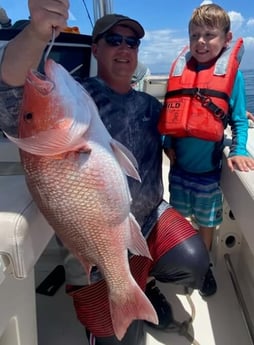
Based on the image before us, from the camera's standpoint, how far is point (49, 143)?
46.2 inches

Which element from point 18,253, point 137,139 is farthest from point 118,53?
point 18,253

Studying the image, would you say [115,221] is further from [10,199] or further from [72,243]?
[10,199]

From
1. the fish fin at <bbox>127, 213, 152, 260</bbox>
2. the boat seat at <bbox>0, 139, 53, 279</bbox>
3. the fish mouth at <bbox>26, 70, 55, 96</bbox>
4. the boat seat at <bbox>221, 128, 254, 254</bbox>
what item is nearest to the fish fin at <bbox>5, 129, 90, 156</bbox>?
the fish mouth at <bbox>26, 70, 55, 96</bbox>

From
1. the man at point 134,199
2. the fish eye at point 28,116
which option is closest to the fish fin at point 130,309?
the man at point 134,199

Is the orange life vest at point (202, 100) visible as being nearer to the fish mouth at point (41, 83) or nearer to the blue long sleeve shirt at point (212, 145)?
the blue long sleeve shirt at point (212, 145)

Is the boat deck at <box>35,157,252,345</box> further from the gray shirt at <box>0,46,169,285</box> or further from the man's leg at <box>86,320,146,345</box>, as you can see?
the gray shirt at <box>0,46,169,285</box>

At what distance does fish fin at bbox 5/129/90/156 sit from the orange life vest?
38.8 inches

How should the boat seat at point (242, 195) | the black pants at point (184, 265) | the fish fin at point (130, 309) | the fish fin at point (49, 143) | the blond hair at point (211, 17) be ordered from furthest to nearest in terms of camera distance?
the blond hair at point (211, 17)
the black pants at point (184, 265)
the boat seat at point (242, 195)
the fish fin at point (130, 309)
the fish fin at point (49, 143)

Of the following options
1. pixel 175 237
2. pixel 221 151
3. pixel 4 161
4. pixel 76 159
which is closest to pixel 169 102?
pixel 221 151

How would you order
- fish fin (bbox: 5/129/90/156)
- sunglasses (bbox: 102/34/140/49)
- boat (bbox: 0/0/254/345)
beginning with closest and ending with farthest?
fish fin (bbox: 5/129/90/156) → boat (bbox: 0/0/254/345) → sunglasses (bbox: 102/34/140/49)

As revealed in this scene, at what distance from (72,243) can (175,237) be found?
861 mm

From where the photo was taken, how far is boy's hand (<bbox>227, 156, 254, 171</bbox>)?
6.50 feet

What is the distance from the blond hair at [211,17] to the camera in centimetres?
208

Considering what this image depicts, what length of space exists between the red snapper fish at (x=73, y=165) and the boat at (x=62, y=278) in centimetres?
14
